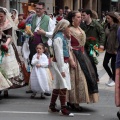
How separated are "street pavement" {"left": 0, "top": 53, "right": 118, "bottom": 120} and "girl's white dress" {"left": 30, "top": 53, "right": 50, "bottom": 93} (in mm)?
229

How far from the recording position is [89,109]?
9.12 meters

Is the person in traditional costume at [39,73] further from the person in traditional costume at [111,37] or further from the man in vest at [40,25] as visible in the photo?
the person in traditional costume at [111,37]

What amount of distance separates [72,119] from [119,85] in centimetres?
102

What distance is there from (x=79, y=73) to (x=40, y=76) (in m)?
1.64

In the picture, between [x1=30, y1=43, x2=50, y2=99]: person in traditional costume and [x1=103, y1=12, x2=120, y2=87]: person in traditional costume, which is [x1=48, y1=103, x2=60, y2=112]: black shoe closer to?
[x1=30, y1=43, x2=50, y2=99]: person in traditional costume

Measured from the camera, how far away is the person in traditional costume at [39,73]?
33.1ft

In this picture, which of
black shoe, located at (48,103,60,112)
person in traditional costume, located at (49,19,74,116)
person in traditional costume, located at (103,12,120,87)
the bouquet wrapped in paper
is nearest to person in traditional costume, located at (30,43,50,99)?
the bouquet wrapped in paper

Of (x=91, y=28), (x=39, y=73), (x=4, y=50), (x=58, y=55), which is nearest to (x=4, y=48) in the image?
(x=4, y=50)

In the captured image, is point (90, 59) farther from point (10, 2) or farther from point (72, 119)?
point (10, 2)

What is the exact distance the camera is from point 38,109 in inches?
356

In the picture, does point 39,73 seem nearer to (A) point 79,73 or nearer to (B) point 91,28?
→ (A) point 79,73

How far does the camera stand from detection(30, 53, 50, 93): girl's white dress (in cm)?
1008

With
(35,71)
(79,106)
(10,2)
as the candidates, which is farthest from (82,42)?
(10,2)

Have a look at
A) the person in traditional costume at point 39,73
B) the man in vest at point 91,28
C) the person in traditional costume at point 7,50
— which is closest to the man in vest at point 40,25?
the person in traditional costume at point 39,73
